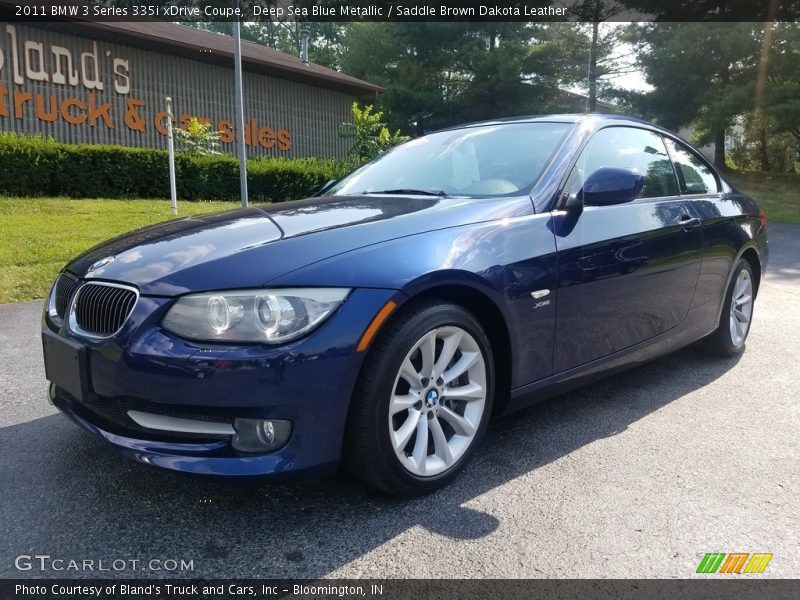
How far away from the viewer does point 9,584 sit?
198 cm

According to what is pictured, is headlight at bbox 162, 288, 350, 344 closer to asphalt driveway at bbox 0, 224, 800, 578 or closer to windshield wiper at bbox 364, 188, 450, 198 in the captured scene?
asphalt driveway at bbox 0, 224, 800, 578

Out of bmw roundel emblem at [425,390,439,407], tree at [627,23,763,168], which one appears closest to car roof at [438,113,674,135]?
bmw roundel emblem at [425,390,439,407]

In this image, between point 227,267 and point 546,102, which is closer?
point 227,267

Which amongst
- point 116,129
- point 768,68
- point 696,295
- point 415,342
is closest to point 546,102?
point 768,68

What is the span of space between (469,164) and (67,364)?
2080mm

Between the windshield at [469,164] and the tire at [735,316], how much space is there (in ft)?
6.12

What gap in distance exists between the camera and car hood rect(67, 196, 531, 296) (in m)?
→ 2.27

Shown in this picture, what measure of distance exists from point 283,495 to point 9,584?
0.93m

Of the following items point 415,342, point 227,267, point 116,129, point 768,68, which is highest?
point 768,68

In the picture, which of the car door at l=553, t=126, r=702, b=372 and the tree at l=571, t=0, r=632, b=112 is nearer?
the car door at l=553, t=126, r=702, b=372

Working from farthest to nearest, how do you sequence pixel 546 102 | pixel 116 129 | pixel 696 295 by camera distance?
1. pixel 546 102
2. pixel 116 129
3. pixel 696 295

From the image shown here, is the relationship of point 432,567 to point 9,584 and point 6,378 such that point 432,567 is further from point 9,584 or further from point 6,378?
point 6,378

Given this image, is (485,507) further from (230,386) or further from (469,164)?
(469,164)

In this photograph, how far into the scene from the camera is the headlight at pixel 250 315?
2.14m
